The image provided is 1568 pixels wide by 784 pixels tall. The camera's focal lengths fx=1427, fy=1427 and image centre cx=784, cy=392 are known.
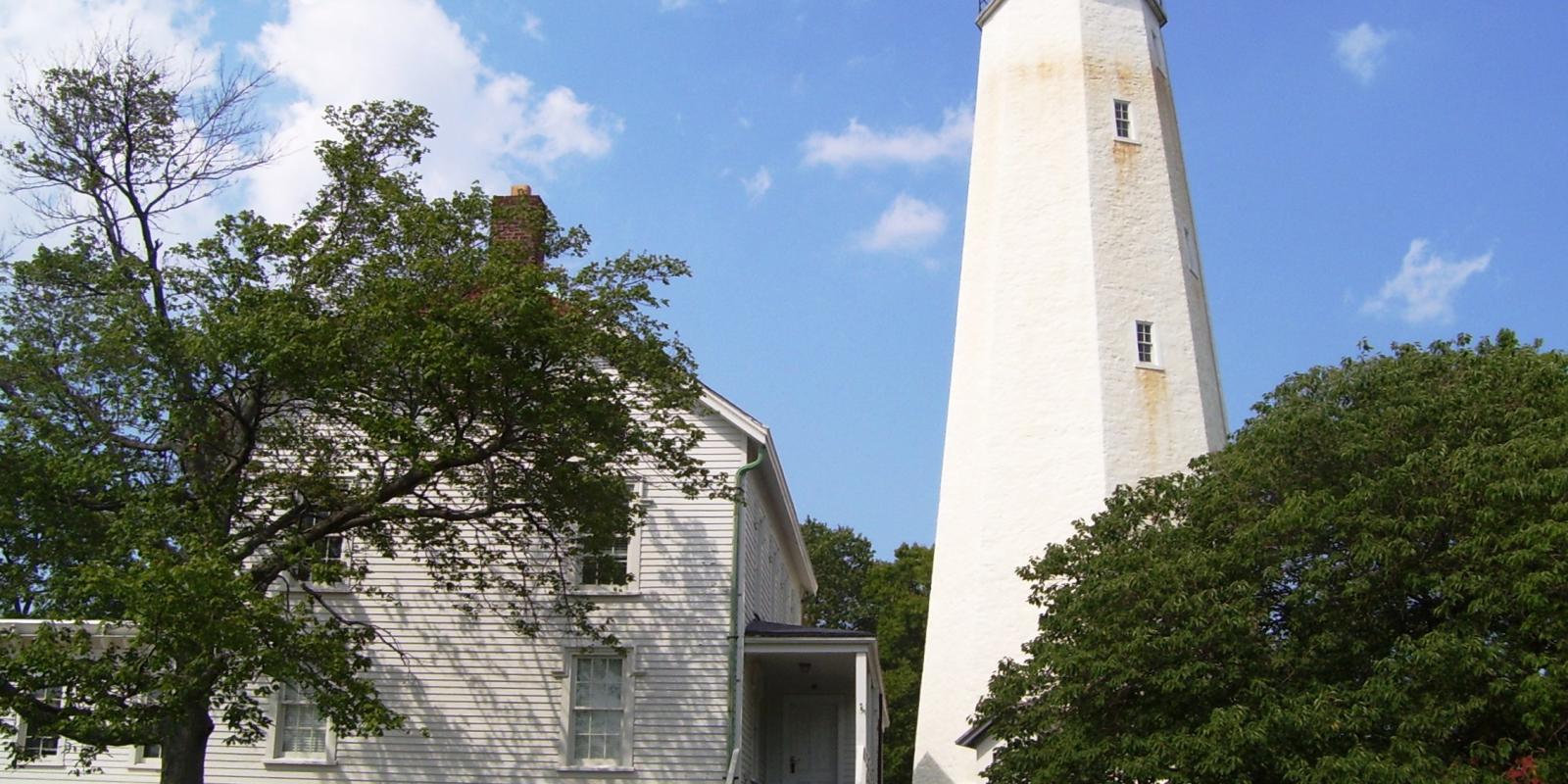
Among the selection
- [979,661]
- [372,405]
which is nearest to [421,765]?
[372,405]

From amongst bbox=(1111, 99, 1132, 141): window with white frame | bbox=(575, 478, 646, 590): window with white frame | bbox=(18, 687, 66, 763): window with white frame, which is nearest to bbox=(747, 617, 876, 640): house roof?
bbox=(575, 478, 646, 590): window with white frame

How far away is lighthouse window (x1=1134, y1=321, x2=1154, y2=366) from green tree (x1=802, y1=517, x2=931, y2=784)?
69.0 ft

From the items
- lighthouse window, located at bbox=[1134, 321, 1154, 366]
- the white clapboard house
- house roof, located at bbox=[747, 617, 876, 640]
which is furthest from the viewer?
lighthouse window, located at bbox=[1134, 321, 1154, 366]

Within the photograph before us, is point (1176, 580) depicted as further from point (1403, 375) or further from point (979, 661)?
point (979, 661)

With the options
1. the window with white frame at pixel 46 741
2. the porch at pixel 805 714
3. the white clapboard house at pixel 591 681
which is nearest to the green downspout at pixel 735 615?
the white clapboard house at pixel 591 681

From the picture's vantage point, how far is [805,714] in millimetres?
22391

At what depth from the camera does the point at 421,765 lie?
18.7 metres

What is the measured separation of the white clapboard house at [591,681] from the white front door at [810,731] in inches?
108

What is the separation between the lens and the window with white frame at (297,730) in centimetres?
1902

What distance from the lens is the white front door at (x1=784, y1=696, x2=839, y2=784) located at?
22312 millimetres

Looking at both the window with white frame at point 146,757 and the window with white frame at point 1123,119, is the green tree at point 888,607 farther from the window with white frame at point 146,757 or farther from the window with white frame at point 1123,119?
the window with white frame at point 146,757

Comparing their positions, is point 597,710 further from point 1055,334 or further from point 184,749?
point 1055,334

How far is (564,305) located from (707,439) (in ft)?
14.4

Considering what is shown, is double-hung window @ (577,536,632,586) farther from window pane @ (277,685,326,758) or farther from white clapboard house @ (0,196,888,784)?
window pane @ (277,685,326,758)
